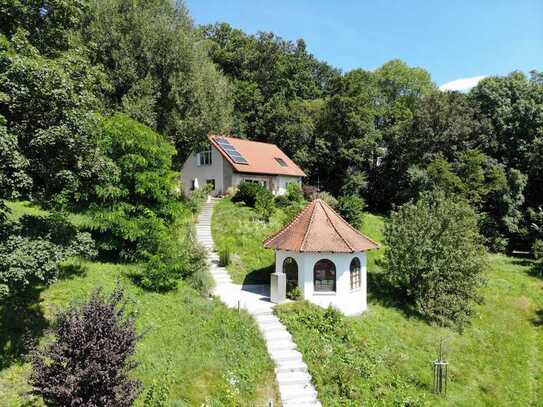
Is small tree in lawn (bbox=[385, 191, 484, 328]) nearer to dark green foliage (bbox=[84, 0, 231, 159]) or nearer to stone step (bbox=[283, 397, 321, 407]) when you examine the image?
stone step (bbox=[283, 397, 321, 407])

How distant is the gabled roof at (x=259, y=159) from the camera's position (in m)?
35.8

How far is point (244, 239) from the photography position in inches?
1001

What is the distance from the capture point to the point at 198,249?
760 inches

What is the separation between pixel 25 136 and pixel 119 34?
1745cm

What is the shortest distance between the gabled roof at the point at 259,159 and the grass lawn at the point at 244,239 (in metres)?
5.46

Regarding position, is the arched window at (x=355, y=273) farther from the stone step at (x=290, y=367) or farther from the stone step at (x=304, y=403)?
the stone step at (x=304, y=403)

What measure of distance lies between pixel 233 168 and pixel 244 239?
11.0 m

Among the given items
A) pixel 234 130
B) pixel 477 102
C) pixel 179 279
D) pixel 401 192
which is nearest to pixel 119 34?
pixel 179 279

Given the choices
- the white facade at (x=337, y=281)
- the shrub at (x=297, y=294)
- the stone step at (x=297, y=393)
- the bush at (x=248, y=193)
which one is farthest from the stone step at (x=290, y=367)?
the bush at (x=248, y=193)

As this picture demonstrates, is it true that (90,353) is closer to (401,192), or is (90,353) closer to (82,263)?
(82,263)

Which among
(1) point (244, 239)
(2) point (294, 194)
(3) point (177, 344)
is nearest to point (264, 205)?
(1) point (244, 239)

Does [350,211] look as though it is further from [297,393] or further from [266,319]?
[297,393]

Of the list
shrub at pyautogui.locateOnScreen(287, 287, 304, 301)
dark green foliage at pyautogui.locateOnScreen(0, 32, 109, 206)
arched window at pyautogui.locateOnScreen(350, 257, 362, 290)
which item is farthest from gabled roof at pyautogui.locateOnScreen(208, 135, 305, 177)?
dark green foliage at pyautogui.locateOnScreen(0, 32, 109, 206)

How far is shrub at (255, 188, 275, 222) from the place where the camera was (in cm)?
2908
